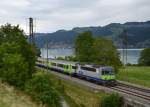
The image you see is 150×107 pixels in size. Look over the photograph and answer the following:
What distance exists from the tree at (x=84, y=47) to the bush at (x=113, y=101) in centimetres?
3830

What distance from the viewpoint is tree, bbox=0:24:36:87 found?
41469 millimetres

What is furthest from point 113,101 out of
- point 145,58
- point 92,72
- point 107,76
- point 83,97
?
point 145,58

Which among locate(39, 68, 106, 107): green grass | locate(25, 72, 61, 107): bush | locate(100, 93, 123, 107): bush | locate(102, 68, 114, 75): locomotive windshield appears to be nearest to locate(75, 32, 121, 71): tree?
locate(102, 68, 114, 75): locomotive windshield

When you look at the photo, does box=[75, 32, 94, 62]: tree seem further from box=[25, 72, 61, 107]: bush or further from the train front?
box=[25, 72, 61, 107]: bush

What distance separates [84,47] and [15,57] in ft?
137

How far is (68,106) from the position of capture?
3791cm

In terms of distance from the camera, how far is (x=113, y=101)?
41.2m

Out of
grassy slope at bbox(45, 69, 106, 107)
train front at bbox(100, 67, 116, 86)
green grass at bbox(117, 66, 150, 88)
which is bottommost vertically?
grassy slope at bbox(45, 69, 106, 107)

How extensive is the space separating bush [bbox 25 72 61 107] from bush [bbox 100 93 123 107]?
333 inches

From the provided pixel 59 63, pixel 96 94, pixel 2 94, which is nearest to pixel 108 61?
pixel 59 63

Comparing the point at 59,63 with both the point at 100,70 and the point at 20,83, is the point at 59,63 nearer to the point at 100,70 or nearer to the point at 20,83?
the point at 100,70

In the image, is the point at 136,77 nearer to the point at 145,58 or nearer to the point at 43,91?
the point at 43,91

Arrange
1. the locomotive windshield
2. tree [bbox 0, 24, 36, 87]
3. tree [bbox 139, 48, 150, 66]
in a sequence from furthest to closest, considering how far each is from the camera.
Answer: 1. tree [bbox 139, 48, 150, 66]
2. the locomotive windshield
3. tree [bbox 0, 24, 36, 87]

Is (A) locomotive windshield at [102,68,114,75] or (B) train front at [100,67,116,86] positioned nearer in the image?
(B) train front at [100,67,116,86]
